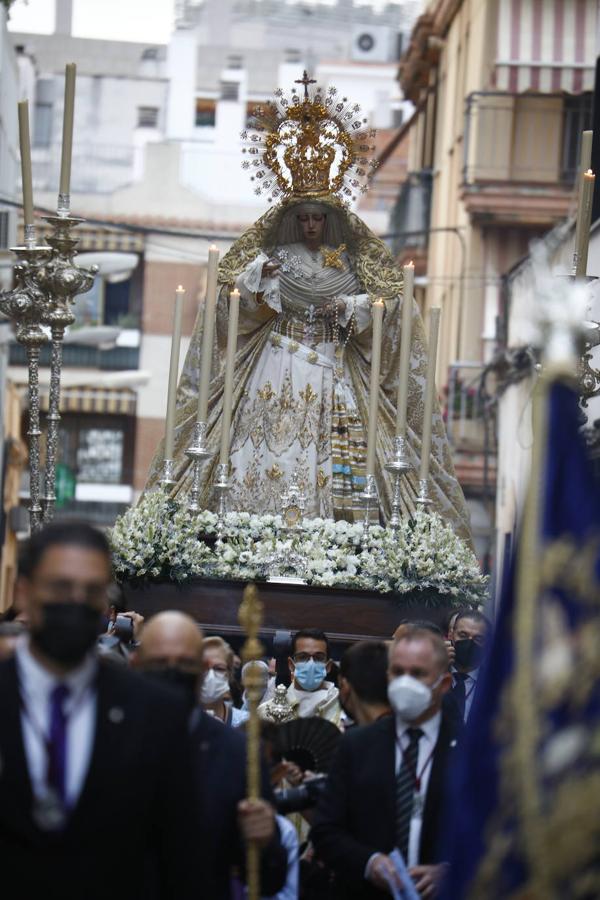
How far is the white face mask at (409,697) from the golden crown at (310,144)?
4.81m

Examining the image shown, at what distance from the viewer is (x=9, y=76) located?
26.3 metres

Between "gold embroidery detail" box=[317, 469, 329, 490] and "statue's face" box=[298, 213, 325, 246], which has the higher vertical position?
"statue's face" box=[298, 213, 325, 246]

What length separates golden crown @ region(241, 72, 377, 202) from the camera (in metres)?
9.95

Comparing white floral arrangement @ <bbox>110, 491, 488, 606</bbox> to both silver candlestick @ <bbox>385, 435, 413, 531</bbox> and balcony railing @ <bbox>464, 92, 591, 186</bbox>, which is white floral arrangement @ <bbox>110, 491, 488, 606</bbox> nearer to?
silver candlestick @ <bbox>385, 435, 413, 531</bbox>

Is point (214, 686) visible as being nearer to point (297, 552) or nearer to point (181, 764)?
point (297, 552)

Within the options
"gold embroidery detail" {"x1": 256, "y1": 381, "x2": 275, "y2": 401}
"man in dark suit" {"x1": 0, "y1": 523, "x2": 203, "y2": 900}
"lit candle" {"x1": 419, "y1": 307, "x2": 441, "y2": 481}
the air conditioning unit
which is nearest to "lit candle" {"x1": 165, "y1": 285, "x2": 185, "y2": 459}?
"gold embroidery detail" {"x1": 256, "y1": 381, "x2": 275, "y2": 401}

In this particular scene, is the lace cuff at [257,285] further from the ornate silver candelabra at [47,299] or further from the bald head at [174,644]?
the bald head at [174,644]

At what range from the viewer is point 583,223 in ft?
30.8

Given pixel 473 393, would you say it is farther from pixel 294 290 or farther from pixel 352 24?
pixel 352 24

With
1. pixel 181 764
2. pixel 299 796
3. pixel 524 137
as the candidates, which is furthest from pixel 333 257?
pixel 524 137

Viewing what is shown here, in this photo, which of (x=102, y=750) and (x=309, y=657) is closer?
(x=102, y=750)

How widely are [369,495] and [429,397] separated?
3.00 ft

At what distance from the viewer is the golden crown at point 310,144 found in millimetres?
9945

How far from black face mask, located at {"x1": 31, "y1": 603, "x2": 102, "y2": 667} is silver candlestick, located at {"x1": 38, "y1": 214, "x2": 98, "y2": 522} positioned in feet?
16.9
